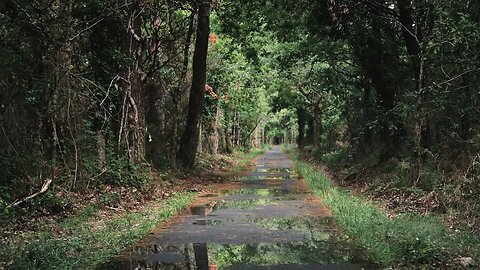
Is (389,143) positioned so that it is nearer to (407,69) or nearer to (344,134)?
(407,69)

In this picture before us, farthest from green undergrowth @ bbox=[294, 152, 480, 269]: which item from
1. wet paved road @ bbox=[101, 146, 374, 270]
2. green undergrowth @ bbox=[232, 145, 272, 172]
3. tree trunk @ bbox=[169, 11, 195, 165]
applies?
green undergrowth @ bbox=[232, 145, 272, 172]

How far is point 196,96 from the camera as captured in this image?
21.3 meters

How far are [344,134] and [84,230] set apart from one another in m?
24.2

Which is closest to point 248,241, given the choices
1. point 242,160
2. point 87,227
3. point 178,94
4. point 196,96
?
point 87,227

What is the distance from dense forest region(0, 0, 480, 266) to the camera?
35.8 ft

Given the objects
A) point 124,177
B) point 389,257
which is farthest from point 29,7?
point 389,257

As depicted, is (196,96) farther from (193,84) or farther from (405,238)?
(405,238)

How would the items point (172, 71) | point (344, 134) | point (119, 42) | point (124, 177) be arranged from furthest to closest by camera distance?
point (344, 134)
point (172, 71)
point (119, 42)
point (124, 177)

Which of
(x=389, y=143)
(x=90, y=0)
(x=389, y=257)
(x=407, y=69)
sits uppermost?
(x=90, y=0)

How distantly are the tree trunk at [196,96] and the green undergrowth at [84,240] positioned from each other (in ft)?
28.1

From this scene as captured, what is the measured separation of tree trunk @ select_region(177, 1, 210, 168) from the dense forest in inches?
2.3

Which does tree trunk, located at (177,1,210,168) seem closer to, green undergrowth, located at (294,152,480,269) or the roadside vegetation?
the roadside vegetation

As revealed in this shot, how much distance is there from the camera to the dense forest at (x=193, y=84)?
10914 millimetres

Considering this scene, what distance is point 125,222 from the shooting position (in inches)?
424
